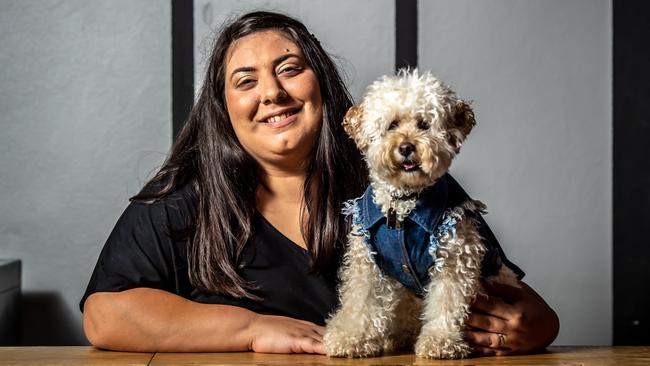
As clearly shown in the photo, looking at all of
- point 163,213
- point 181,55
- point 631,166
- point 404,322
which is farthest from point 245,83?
point 631,166

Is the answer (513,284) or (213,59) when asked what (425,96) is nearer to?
(513,284)

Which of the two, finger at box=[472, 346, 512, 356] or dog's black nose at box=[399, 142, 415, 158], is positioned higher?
dog's black nose at box=[399, 142, 415, 158]

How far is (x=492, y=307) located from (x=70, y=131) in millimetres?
2451

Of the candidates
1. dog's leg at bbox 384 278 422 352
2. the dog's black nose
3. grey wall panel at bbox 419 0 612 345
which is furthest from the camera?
grey wall panel at bbox 419 0 612 345

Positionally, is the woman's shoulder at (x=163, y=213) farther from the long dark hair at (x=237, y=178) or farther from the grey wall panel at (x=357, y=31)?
the grey wall panel at (x=357, y=31)

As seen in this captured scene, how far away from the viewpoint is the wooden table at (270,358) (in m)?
1.58

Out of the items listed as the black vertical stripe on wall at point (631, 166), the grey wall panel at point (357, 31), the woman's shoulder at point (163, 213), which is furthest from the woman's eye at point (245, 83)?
the black vertical stripe on wall at point (631, 166)

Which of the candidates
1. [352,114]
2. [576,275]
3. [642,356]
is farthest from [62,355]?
[576,275]

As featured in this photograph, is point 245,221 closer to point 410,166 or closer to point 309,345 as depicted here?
point 309,345

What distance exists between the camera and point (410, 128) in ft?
4.97

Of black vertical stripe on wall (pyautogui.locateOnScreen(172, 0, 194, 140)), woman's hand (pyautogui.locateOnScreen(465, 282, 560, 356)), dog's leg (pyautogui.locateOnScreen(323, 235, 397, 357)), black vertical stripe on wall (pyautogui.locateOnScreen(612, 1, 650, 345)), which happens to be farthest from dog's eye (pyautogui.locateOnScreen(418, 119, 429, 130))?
black vertical stripe on wall (pyautogui.locateOnScreen(612, 1, 650, 345))

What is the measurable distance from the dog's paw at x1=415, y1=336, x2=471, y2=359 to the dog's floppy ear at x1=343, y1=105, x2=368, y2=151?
0.39 metres

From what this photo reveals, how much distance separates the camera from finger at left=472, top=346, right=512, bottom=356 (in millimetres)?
1648

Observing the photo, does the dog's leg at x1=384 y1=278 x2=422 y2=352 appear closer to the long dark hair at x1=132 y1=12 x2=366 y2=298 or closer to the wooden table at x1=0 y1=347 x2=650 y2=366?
the wooden table at x1=0 y1=347 x2=650 y2=366
